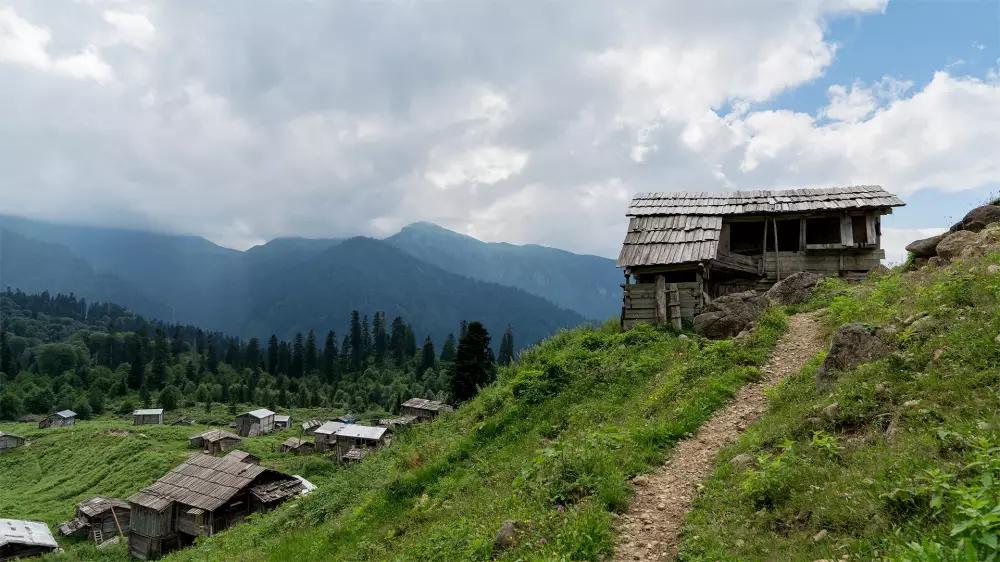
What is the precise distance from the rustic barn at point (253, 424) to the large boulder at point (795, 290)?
97404mm

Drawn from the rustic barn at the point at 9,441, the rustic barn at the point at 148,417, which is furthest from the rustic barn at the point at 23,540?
the rustic barn at the point at 148,417

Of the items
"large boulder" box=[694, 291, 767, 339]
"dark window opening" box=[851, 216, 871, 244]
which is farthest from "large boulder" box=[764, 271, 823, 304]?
"dark window opening" box=[851, 216, 871, 244]

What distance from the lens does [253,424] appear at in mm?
99625

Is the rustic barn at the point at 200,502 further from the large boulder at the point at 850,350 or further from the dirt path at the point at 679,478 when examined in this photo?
the large boulder at the point at 850,350

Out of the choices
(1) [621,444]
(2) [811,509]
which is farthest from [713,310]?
(2) [811,509]

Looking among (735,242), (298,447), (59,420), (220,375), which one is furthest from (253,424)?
(735,242)

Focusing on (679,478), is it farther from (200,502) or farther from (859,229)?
(200,502)

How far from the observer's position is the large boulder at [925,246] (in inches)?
792

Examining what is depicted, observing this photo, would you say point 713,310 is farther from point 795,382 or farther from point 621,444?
point 621,444

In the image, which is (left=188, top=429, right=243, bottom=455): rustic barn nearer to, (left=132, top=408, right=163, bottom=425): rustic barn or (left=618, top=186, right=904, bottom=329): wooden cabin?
(left=132, top=408, right=163, bottom=425): rustic barn

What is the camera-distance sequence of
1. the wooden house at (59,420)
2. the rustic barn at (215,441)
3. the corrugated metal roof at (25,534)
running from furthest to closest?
the wooden house at (59,420) < the rustic barn at (215,441) < the corrugated metal roof at (25,534)

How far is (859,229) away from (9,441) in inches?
4711

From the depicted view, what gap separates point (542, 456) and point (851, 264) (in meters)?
24.6

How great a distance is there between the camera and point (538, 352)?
80.9ft
